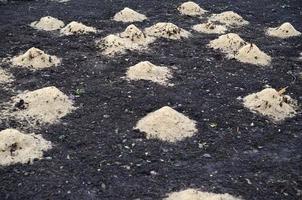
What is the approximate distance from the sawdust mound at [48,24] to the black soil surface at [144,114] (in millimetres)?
262

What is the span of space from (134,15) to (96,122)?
506 cm

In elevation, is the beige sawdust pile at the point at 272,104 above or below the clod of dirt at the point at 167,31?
above

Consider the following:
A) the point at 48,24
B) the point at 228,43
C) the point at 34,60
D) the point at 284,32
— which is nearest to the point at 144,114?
the point at 34,60

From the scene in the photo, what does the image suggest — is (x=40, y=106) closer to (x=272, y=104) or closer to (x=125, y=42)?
(x=125, y=42)

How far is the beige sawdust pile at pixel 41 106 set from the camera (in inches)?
285

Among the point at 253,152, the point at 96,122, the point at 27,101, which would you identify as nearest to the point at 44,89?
the point at 27,101

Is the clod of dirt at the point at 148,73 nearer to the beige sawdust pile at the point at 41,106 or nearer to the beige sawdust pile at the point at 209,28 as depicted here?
the beige sawdust pile at the point at 41,106

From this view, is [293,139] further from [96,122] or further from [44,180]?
[44,180]

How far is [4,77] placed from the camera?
8.46 metres

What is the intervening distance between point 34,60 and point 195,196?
4841mm

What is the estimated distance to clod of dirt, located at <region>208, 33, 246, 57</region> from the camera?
1008cm

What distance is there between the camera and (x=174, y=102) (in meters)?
7.90

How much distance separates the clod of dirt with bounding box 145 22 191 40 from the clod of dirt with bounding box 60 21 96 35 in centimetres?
137

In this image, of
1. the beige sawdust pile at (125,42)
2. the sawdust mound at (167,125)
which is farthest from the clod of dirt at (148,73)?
the sawdust mound at (167,125)
